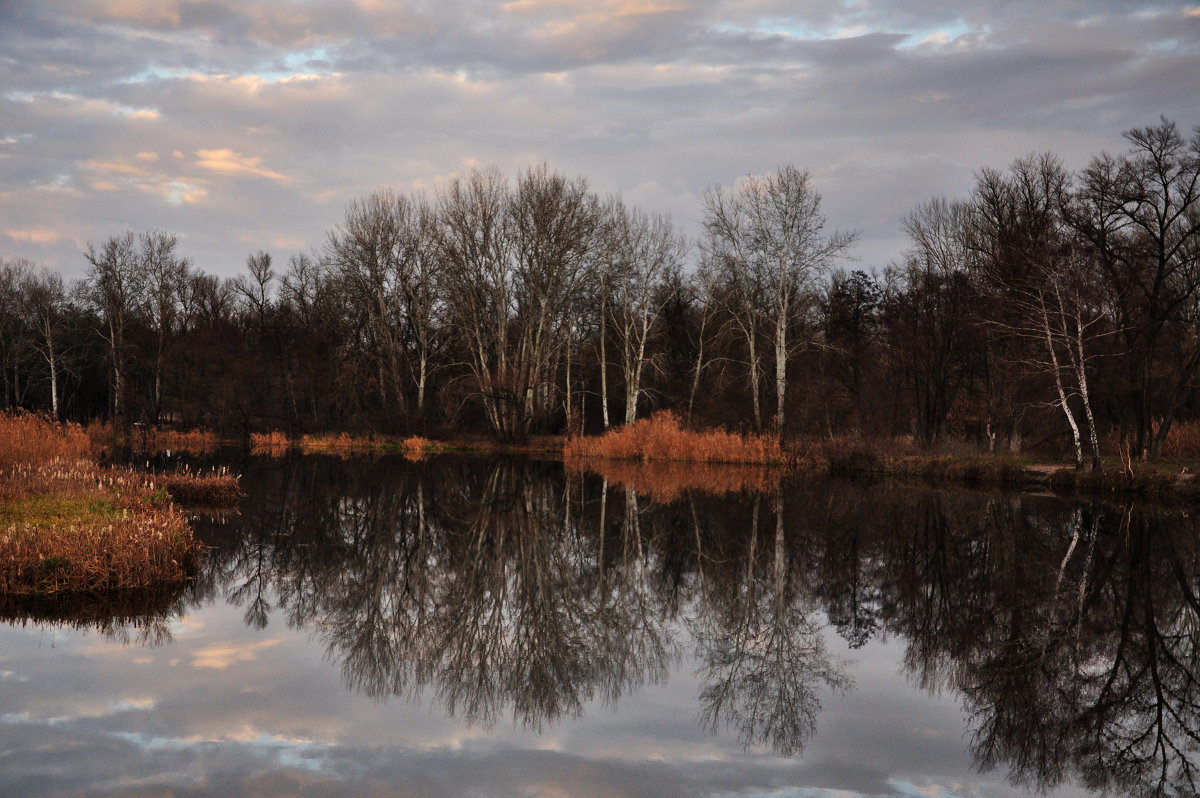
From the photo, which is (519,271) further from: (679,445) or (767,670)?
(767,670)

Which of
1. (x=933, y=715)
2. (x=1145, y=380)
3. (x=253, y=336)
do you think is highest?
(x=253, y=336)

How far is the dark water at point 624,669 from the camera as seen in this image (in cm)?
611

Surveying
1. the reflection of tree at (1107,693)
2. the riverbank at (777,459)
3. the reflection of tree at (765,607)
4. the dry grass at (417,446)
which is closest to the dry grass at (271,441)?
the riverbank at (777,459)

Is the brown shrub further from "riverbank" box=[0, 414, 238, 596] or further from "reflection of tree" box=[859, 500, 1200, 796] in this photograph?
"reflection of tree" box=[859, 500, 1200, 796]

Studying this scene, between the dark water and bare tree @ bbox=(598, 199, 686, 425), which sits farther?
bare tree @ bbox=(598, 199, 686, 425)

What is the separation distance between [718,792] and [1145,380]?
2460 centimetres

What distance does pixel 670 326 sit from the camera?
155 ft

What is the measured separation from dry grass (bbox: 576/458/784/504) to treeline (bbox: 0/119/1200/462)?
161 inches

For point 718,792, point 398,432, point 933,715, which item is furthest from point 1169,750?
point 398,432

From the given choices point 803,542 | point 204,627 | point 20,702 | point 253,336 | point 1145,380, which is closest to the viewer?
point 20,702

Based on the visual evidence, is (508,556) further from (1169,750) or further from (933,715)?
(1169,750)

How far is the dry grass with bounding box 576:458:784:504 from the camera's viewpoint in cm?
2410

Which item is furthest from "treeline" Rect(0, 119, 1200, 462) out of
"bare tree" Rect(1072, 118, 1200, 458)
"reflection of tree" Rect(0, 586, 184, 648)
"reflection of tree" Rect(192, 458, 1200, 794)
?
"reflection of tree" Rect(0, 586, 184, 648)

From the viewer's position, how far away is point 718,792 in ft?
19.0
